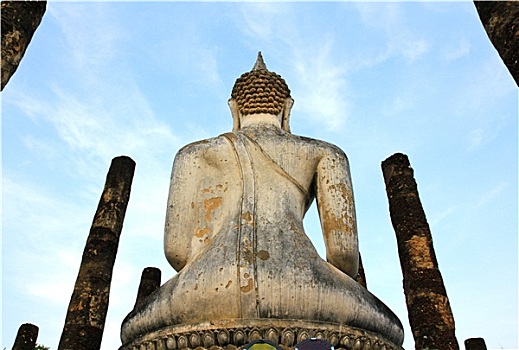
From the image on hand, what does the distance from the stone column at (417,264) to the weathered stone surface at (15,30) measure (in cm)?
574

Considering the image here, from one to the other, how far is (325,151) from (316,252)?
0.79 metres

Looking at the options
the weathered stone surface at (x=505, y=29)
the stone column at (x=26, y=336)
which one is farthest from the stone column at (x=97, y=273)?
the weathered stone surface at (x=505, y=29)

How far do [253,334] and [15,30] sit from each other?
Result: 2.09 m

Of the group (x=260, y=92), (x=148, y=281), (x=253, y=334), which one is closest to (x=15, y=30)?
(x=260, y=92)

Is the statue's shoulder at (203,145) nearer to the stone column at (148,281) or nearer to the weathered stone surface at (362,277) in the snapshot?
the weathered stone surface at (362,277)

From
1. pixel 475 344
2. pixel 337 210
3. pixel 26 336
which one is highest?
pixel 475 344

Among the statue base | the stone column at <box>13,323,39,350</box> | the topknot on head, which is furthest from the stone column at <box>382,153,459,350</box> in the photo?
the stone column at <box>13,323,39,350</box>

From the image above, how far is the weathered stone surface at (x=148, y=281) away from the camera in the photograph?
11.5 meters

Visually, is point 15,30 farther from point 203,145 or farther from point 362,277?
point 362,277

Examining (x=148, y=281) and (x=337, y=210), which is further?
(x=148, y=281)

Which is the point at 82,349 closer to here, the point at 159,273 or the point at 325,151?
the point at 159,273

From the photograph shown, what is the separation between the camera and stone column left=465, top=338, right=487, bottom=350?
1392 centimetres

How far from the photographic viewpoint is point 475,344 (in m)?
14.0

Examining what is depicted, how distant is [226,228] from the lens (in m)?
3.30
